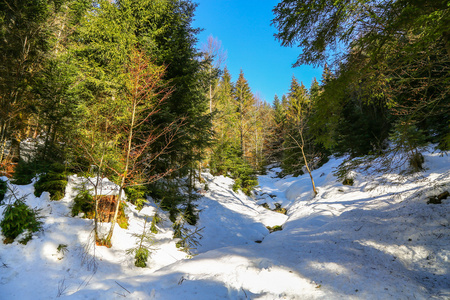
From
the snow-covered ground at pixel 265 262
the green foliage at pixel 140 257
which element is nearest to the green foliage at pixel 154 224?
the snow-covered ground at pixel 265 262

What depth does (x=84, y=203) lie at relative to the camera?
658 centimetres

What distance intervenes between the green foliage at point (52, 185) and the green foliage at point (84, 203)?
0.63 meters

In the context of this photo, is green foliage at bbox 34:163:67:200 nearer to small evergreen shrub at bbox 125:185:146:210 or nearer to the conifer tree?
small evergreen shrub at bbox 125:185:146:210

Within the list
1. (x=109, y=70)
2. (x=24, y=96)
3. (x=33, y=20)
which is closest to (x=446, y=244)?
(x=109, y=70)

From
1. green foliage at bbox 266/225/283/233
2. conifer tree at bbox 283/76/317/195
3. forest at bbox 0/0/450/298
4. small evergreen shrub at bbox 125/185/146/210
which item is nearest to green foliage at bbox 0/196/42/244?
forest at bbox 0/0/450/298

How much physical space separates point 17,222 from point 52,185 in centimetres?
194

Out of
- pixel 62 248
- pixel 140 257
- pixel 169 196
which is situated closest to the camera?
pixel 62 248

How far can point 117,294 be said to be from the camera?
10.9 ft

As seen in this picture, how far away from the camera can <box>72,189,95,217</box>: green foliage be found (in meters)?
6.45

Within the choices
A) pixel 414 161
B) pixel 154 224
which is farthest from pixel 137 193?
pixel 414 161

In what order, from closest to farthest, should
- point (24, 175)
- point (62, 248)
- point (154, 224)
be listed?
point (62, 248) → point (24, 175) → point (154, 224)

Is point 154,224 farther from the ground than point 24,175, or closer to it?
closer to it

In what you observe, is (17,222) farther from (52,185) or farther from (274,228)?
(274,228)

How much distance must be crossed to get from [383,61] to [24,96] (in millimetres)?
14156
